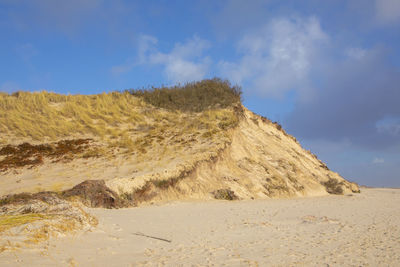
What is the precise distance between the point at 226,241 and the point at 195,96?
16198 millimetres

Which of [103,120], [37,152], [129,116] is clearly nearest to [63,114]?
[103,120]

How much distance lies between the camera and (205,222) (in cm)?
825

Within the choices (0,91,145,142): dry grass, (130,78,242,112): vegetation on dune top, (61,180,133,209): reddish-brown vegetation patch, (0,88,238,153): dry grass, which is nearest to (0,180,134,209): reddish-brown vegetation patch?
(61,180,133,209): reddish-brown vegetation patch

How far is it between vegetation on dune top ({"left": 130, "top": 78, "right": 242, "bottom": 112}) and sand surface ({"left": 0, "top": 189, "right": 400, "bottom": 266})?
37.2 ft

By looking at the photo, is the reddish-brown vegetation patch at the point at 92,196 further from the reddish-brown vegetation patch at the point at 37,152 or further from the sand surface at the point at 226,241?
the reddish-brown vegetation patch at the point at 37,152

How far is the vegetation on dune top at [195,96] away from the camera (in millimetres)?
20344

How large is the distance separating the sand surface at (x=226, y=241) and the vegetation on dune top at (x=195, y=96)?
37.2ft

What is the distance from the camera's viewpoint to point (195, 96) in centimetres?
2167

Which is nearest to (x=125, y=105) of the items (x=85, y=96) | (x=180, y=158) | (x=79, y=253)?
(x=85, y=96)

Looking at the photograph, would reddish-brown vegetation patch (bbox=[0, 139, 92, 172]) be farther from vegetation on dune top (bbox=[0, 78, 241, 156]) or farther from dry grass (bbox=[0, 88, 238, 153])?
dry grass (bbox=[0, 88, 238, 153])

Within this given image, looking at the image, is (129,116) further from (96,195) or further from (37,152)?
(96,195)

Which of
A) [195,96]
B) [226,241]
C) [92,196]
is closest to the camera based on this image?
[226,241]

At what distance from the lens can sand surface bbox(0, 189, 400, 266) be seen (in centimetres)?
479

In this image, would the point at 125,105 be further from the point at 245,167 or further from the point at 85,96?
the point at 245,167
